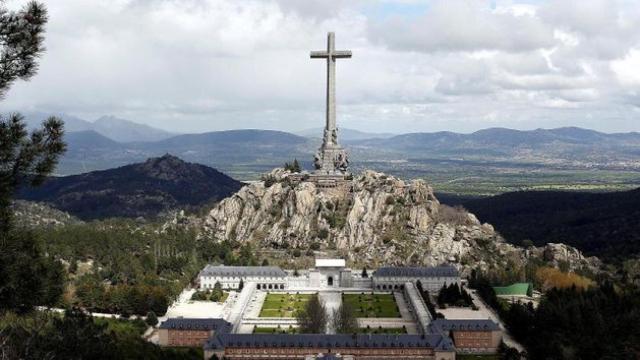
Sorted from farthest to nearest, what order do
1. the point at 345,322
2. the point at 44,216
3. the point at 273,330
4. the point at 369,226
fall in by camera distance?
the point at 44,216 → the point at 369,226 → the point at 273,330 → the point at 345,322

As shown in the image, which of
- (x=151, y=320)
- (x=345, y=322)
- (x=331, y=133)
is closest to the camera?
(x=345, y=322)

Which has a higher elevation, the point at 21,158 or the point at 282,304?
the point at 21,158

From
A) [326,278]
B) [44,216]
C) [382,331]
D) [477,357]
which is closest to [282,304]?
[326,278]

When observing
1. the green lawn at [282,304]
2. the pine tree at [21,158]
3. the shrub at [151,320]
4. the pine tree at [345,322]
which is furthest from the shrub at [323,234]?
the pine tree at [21,158]

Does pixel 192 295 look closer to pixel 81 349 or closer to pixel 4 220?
pixel 81 349

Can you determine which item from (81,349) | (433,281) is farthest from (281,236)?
(81,349)

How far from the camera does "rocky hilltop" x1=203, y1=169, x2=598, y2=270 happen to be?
372ft

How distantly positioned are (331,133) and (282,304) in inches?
1684

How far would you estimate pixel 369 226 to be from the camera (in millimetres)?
116562

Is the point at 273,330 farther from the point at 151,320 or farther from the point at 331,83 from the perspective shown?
the point at 331,83

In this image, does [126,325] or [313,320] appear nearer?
[313,320]

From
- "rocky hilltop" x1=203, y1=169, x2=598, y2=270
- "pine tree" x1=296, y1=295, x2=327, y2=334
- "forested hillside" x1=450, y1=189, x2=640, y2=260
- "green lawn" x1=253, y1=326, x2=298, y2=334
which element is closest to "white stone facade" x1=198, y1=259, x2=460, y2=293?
"rocky hilltop" x1=203, y1=169, x2=598, y2=270

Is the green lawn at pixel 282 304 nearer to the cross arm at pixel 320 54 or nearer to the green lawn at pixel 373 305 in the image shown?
the green lawn at pixel 373 305

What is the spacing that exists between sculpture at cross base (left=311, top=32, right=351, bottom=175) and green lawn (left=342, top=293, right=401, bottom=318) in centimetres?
3520
